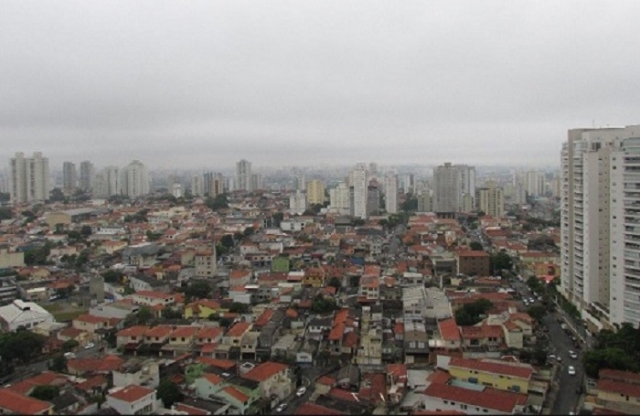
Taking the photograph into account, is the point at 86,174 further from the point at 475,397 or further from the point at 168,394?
the point at 475,397

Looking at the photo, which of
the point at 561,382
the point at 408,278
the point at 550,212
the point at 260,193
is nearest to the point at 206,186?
the point at 260,193

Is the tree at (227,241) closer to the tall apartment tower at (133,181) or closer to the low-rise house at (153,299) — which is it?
the low-rise house at (153,299)

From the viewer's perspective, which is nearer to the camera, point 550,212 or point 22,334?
point 22,334

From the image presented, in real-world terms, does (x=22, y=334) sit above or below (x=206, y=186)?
below

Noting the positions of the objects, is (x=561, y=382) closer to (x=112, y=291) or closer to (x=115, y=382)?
(x=115, y=382)

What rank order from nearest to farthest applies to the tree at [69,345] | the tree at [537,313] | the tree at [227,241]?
the tree at [69,345] < the tree at [537,313] < the tree at [227,241]

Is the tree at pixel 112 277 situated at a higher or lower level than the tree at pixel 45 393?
higher

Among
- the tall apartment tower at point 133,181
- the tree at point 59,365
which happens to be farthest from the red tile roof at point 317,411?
the tall apartment tower at point 133,181
